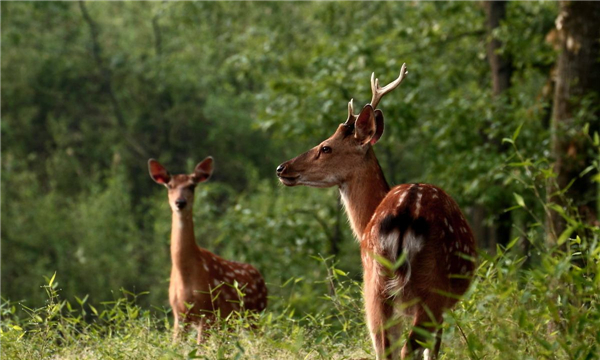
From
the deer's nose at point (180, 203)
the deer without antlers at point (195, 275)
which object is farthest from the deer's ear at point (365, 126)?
the deer's nose at point (180, 203)

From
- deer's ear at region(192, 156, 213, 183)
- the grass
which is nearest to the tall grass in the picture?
the grass

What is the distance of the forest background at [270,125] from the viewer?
29.3 feet

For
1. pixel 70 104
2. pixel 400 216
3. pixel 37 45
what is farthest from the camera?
pixel 70 104

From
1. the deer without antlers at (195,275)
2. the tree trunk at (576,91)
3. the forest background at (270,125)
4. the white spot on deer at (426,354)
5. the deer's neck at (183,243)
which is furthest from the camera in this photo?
the forest background at (270,125)

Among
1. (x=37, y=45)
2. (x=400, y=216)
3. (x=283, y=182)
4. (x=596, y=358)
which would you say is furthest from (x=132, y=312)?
(x=37, y=45)

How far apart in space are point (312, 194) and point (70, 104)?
8.06 meters

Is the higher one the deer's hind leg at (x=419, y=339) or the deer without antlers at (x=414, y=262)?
the deer without antlers at (x=414, y=262)

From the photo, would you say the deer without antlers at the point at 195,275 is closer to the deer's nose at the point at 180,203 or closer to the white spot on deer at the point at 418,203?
the deer's nose at the point at 180,203

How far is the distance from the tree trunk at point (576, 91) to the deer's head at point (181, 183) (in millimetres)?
3244

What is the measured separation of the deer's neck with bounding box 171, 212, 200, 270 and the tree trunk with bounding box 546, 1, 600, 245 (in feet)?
11.1

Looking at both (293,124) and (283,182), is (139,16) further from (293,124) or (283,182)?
(283,182)

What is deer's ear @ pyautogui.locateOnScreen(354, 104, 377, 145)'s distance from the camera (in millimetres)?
5777

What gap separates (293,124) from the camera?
43.8ft

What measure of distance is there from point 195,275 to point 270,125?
671cm
